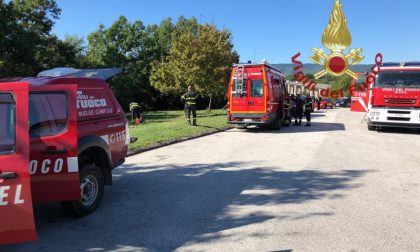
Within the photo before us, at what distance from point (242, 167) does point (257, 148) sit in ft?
10.1

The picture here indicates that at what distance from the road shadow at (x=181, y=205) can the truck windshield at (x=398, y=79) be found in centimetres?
978

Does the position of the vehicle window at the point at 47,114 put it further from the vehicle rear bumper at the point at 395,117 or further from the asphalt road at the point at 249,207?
the vehicle rear bumper at the point at 395,117

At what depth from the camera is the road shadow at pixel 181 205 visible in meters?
4.58

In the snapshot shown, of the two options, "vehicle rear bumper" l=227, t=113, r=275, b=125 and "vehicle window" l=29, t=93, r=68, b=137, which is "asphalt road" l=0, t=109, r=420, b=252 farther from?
"vehicle rear bumper" l=227, t=113, r=275, b=125

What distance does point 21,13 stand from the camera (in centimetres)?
3450

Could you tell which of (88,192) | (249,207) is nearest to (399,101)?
(249,207)

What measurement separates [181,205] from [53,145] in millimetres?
2137

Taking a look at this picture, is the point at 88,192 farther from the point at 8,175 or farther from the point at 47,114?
the point at 8,175

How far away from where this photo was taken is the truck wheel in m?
5.16

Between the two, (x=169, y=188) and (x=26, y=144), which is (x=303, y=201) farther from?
(x=26, y=144)

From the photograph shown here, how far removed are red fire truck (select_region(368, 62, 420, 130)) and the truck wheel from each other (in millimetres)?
14252

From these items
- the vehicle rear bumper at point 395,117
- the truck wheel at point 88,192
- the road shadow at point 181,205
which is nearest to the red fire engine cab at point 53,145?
the truck wheel at point 88,192

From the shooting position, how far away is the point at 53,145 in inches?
179

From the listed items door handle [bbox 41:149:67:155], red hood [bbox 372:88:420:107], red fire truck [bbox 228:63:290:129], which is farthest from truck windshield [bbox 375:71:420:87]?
door handle [bbox 41:149:67:155]
